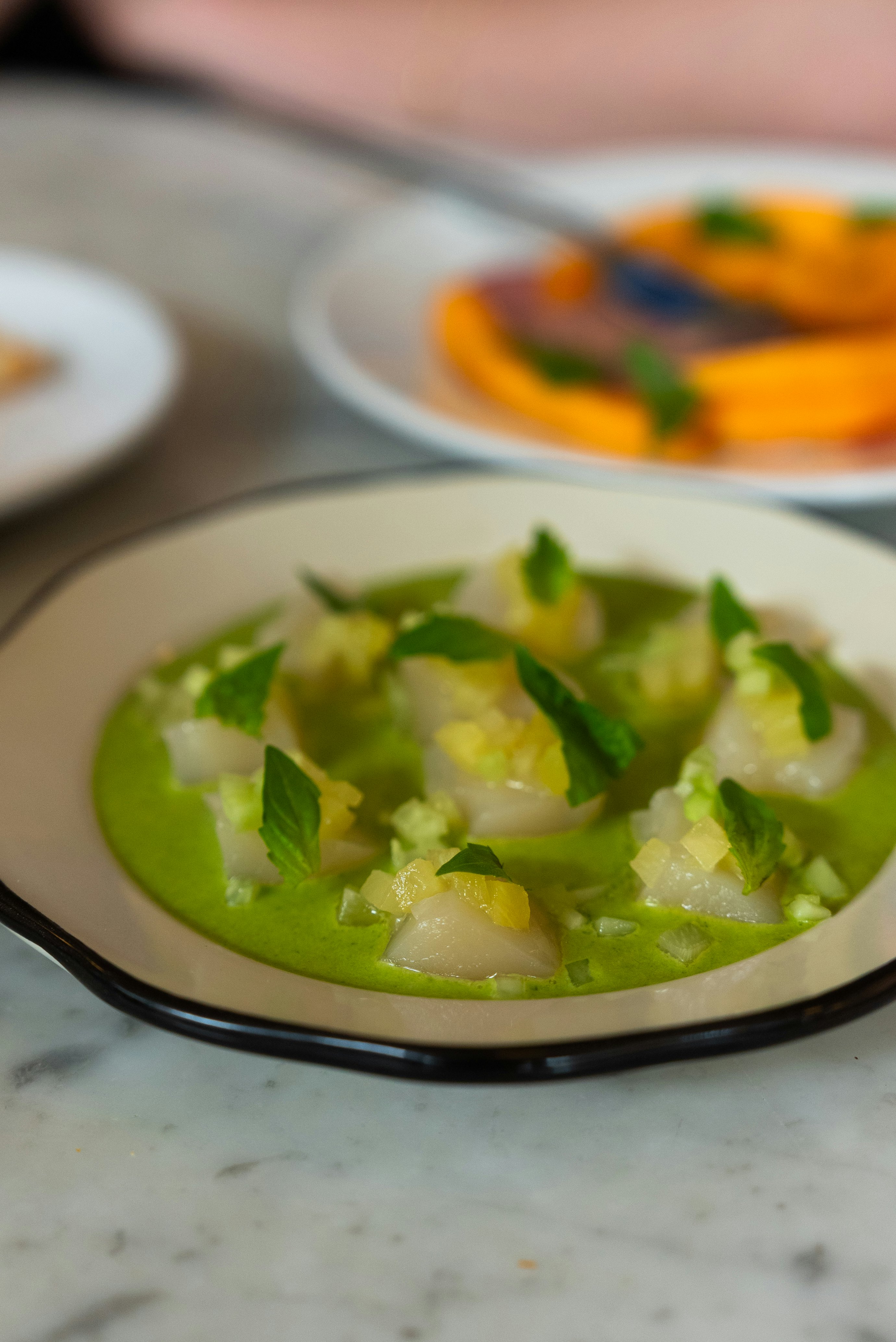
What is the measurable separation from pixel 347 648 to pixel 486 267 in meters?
1.53

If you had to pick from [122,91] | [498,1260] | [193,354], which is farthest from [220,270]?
[498,1260]

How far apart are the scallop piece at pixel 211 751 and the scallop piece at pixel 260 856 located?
0.13 metres

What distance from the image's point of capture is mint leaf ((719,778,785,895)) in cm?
126

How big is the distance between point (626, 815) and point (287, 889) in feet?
1.24

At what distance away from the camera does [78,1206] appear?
1081 millimetres

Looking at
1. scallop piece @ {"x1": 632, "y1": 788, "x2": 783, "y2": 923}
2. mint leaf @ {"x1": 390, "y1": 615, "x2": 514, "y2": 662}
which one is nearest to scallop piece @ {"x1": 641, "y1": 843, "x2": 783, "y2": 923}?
scallop piece @ {"x1": 632, "y1": 788, "x2": 783, "y2": 923}

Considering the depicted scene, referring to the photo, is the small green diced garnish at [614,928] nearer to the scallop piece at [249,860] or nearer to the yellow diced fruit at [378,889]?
the yellow diced fruit at [378,889]

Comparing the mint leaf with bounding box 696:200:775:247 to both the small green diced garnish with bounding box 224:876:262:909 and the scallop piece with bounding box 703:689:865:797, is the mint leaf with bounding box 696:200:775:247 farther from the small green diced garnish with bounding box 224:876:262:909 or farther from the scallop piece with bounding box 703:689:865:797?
the small green diced garnish with bounding box 224:876:262:909

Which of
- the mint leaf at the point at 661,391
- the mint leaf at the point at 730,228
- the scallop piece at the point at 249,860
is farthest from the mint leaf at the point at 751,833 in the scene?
the mint leaf at the point at 730,228

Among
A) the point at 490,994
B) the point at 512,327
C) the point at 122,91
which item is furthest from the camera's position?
the point at 122,91

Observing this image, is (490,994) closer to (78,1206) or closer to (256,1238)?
(256,1238)

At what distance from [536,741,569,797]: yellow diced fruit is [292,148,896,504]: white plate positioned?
2.26ft

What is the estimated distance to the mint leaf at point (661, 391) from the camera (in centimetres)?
216

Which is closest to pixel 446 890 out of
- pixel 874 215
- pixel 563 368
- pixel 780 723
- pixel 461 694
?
pixel 461 694
